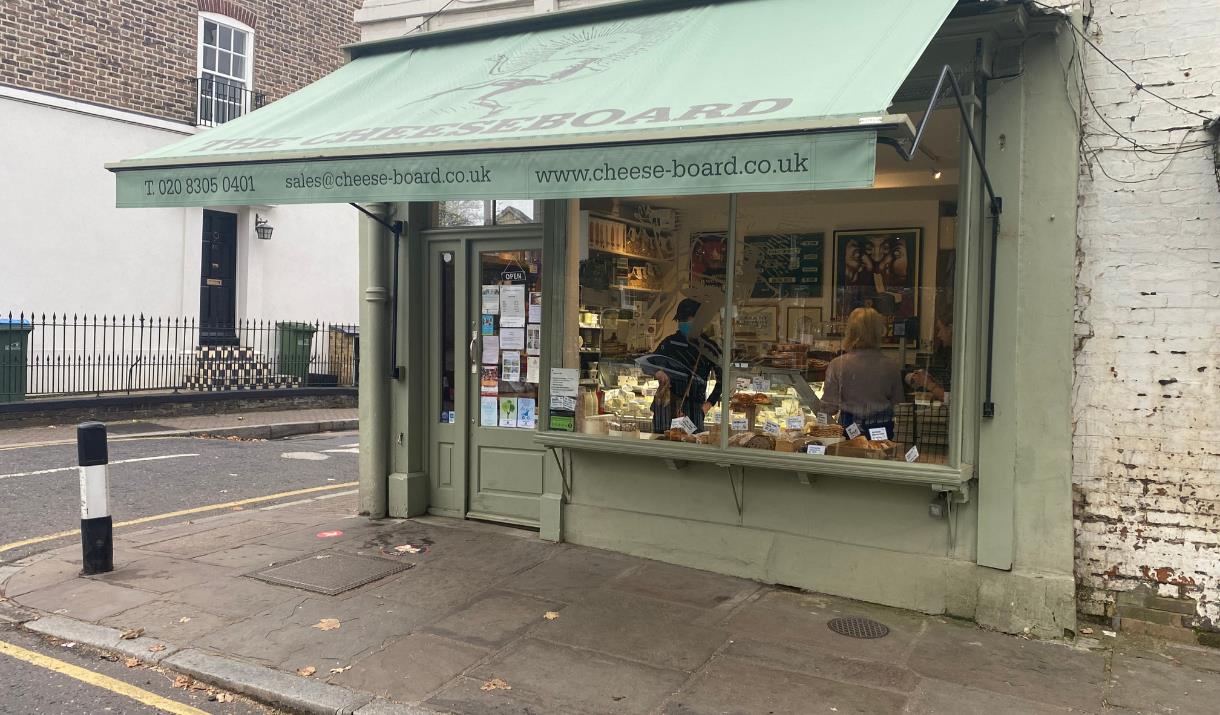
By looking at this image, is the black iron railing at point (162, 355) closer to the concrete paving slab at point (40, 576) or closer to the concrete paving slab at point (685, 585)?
the concrete paving slab at point (40, 576)

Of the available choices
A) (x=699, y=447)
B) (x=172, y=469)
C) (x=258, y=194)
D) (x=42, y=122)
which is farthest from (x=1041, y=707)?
(x=42, y=122)

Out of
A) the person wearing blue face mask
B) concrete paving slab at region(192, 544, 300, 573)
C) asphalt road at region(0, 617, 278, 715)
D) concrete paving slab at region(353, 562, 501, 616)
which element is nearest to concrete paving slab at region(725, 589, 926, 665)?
the person wearing blue face mask

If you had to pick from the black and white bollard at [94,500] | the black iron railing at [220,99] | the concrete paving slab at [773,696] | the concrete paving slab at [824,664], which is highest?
the black iron railing at [220,99]

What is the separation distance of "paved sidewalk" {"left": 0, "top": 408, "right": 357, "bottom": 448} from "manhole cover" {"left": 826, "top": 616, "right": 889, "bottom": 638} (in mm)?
10447

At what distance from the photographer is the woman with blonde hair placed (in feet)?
17.9

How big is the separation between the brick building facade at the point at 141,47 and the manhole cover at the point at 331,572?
12.0m

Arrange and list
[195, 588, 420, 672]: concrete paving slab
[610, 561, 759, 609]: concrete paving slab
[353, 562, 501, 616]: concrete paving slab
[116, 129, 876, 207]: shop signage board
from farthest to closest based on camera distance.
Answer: [610, 561, 759, 609]: concrete paving slab, [353, 562, 501, 616]: concrete paving slab, [195, 588, 420, 672]: concrete paving slab, [116, 129, 876, 207]: shop signage board

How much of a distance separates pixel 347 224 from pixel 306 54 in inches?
141

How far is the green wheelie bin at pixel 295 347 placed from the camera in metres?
16.5

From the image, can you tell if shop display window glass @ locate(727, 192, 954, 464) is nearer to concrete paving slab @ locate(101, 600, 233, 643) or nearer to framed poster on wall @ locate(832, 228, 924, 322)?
framed poster on wall @ locate(832, 228, 924, 322)

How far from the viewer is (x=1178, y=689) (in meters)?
4.12

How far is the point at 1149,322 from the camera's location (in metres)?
4.60

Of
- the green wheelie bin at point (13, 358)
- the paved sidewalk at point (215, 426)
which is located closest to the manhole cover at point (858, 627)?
A: the paved sidewalk at point (215, 426)

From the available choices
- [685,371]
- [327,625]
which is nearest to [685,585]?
[685,371]
